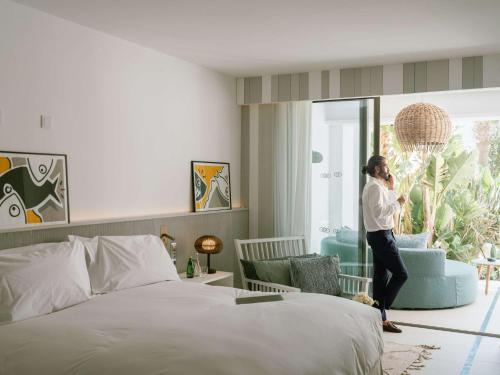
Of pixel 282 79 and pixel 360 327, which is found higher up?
pixel 282 79

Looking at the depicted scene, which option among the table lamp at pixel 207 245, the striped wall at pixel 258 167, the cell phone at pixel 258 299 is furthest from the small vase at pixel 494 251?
the cell phone at pixel 258 299

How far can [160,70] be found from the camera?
4.72 meters

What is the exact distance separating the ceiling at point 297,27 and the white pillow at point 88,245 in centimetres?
160

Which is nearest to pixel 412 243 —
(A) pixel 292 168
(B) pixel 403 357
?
(A) pixel 292 168

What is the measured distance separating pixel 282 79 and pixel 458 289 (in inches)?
116

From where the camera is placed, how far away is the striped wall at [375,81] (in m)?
4.69

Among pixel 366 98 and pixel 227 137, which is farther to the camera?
pixel 227 137

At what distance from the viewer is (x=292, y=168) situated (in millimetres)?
5695

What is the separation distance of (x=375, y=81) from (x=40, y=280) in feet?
12.0

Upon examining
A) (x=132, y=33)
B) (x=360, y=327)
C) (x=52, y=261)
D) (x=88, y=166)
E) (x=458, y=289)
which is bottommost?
(x=458, y=289)

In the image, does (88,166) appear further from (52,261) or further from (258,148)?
(258,148)

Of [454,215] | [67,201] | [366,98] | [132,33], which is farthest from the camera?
[454,215]

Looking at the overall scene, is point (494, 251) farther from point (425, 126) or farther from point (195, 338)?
point (195, 338)

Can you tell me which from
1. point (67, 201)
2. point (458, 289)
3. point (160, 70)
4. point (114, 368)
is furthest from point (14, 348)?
point (458, 289)
